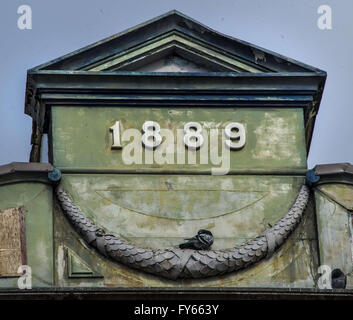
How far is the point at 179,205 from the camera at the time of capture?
32.2 metres

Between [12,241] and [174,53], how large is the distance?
3.94 metres

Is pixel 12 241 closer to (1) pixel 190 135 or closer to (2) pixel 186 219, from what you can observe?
(2) pixel 186 219

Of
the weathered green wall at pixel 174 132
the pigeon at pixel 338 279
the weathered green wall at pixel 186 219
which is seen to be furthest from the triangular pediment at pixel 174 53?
the pigeon at pixel 338 279

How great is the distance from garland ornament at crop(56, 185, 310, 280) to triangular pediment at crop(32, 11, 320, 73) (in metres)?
2.35

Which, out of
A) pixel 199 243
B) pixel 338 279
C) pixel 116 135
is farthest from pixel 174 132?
pixel 338 279

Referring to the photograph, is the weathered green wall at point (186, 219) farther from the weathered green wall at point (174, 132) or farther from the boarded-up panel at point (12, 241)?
the boarded-up panel at point (12, 241)

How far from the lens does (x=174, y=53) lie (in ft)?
110

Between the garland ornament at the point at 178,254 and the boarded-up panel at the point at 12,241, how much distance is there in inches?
26.8

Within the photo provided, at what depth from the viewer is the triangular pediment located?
33125mm

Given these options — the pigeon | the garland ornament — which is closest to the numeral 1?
the garland ornament

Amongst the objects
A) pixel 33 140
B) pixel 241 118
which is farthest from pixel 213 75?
pixel 33 140

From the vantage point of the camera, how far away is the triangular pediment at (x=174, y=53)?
33.1 m

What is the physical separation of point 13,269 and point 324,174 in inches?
176
